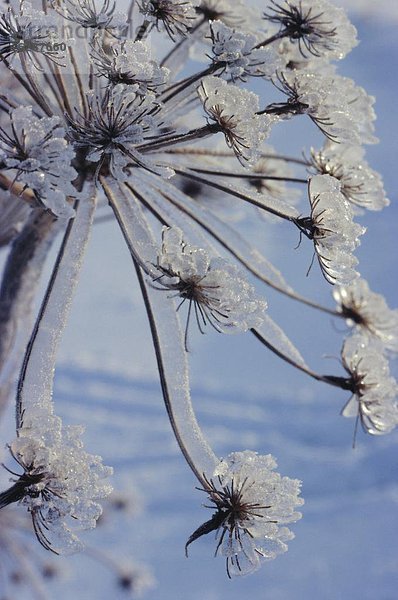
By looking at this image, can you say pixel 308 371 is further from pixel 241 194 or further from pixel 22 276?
pixel 22 276

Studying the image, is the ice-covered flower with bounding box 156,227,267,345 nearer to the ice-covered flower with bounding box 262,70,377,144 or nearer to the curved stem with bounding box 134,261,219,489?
the curved stem with bounding box 134,261,219,489

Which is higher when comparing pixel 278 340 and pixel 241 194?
pixel 241 194

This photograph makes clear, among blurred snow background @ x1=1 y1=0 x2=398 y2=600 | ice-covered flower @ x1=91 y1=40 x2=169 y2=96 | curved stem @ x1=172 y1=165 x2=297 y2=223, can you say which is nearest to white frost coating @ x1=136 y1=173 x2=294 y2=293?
curved stem @ x1=172 y1=165 x2=297 y2=223

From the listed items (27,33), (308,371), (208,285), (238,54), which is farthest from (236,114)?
(308,371)

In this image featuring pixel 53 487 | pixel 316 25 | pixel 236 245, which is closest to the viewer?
pixel 53 487

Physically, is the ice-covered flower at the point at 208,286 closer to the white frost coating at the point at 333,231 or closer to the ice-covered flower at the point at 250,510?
the white frost coating at the point at 333,231

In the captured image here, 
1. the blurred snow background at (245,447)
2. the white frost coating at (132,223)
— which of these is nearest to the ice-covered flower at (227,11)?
the white frost coating at (132,223)
